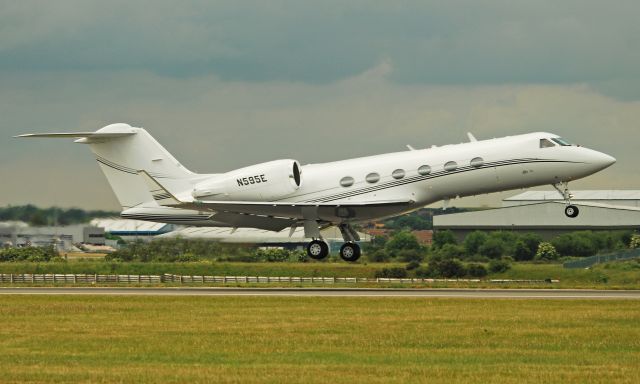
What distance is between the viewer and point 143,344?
22312 mm

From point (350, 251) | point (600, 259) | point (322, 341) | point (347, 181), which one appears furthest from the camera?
point (600, 259)

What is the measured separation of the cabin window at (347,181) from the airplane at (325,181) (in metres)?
0.04

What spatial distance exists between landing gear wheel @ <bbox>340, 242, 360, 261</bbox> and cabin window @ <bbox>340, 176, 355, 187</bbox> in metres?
2.82

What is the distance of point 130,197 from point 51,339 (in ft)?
68.7

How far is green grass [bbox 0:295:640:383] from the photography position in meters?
18.4

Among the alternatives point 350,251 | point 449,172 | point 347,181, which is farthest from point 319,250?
point 449,172

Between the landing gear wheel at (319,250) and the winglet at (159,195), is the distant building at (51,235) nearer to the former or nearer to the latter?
the winglet at (159,195)

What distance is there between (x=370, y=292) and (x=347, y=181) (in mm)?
4928

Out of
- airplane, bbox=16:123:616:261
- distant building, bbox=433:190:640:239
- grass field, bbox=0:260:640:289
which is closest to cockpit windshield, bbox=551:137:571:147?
airplane, bbox=16:123:616:261

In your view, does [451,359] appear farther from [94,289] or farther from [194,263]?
[194,263]

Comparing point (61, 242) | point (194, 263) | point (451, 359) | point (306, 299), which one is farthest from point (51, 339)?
point (61, 242)

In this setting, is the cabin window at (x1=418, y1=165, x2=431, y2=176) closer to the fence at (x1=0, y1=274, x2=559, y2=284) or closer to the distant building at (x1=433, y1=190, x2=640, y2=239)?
the fence at (x1=0, y1=274, x2=559, y2=284)

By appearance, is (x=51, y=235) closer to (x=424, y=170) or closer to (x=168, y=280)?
(x=168, y=280)

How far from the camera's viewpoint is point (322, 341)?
22891mm
